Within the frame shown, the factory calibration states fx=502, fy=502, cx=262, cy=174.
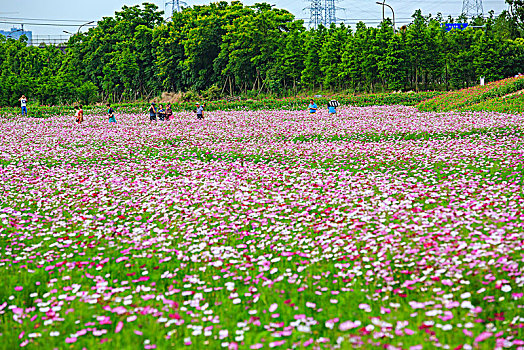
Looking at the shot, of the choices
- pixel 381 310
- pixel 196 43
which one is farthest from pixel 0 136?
pixel 196 43

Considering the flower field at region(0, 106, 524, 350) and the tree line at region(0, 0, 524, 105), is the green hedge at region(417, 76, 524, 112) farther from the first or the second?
the flower field at region(0, 106, 524, 350)

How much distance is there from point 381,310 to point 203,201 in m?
6.29

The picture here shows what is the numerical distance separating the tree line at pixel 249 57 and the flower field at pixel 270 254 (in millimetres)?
44059

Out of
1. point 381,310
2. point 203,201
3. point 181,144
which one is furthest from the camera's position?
point 181,144

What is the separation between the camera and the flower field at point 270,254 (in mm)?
5102

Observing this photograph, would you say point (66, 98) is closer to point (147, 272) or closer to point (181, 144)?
point (181, 144)

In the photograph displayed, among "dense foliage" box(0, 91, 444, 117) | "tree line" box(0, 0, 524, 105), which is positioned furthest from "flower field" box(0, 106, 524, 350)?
"tree line" box(0, 0, 524, 105)

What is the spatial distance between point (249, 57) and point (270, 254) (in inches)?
2410

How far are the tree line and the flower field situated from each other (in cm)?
4406

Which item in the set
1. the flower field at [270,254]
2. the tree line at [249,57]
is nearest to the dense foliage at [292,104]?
the tree line at [249,57]

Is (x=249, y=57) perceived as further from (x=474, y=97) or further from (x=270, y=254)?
(x=270, y=254)

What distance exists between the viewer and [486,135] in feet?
64.7

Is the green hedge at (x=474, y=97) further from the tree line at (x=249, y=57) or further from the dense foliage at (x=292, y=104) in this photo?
the tree line at (x=249, y=57)

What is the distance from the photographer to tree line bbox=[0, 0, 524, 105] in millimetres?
56219
